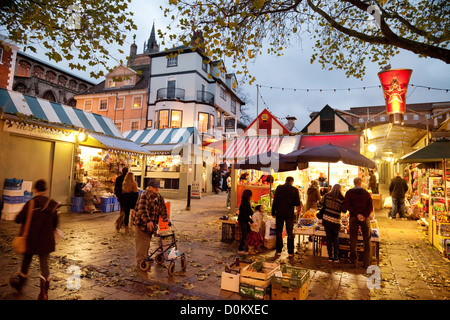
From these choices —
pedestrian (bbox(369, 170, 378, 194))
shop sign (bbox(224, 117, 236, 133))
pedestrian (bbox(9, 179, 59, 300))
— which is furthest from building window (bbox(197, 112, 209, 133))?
pedestrian (bbox(9, 179, 59, 300))

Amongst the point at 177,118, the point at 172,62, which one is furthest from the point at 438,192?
the point at 172,62

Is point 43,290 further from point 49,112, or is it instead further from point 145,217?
point 49,112

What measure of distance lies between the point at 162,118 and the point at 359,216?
74.5 feet

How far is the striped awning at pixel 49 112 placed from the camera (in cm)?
1011

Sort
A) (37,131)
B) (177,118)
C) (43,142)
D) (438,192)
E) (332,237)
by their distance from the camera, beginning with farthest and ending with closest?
(177,118), (43,142), (37,131), (438,192), (332,237)

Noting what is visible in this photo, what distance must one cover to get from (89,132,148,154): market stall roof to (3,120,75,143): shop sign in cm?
110

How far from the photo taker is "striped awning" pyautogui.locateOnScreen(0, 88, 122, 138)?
1011 cm

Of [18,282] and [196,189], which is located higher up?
[196,189]

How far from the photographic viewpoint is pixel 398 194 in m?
12.6

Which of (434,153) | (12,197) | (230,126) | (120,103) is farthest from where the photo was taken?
(120,103)

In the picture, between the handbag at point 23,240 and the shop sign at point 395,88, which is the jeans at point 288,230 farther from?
the shop sign at point 395,88

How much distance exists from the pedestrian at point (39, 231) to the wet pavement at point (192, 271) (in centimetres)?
25

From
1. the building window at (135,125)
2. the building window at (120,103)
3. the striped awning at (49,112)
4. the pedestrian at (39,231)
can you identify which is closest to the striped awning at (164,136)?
the striped awning at (49,112)

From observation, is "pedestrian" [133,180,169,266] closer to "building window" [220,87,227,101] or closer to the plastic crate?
the plastic crate
